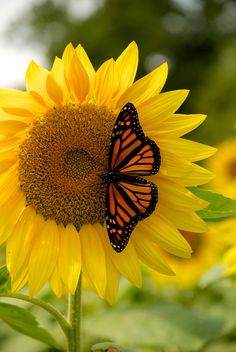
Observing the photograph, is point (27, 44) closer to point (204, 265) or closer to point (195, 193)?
point (204, 265)

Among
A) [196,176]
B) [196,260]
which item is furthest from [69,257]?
[196,260]

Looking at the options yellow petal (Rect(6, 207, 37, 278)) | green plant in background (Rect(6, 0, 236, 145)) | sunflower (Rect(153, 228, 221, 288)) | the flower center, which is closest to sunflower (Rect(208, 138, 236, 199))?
the flower center

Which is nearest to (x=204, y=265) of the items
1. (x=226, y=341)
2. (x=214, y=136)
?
(x=226, y=341)

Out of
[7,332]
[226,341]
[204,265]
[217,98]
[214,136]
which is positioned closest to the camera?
[226,341]

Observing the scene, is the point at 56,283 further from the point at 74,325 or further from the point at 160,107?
the point at 160,107

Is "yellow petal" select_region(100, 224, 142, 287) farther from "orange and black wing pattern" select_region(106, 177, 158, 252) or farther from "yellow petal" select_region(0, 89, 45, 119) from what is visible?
"yellow petal" select_region(0, 89, 45, 119)

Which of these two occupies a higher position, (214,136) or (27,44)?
(27,44)
